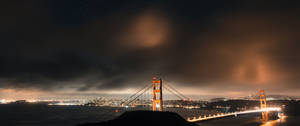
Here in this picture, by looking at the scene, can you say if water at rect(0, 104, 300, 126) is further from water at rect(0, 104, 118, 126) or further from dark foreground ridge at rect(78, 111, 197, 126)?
dark foreground ridge at rect(78, 111, 197, 126)

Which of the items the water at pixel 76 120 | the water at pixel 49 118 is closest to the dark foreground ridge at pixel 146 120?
the water at pixel 76 120

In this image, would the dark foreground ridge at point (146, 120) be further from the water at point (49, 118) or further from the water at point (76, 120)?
the water at point (49, 118)

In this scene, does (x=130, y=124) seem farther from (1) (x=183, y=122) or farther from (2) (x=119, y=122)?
(1) (x=183, y=122)

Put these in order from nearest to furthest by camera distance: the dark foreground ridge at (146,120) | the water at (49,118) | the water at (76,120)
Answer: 1. the dark foreground ridge at (146,120)
2. the water at (76,120)
3. the water at (49,118)

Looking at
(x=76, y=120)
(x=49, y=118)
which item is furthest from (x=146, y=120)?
(x=49, y=118)

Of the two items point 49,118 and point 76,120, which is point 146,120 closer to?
point 76,120

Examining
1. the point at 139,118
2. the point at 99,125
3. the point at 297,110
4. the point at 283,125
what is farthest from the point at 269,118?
the point at 99,125

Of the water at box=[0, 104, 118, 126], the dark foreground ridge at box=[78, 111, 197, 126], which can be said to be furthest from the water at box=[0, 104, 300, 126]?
the dark foreground ridge at box=[78, 111, 197, 126]

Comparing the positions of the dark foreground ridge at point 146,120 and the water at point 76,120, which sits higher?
the dark foreground ridge at point 146,120
